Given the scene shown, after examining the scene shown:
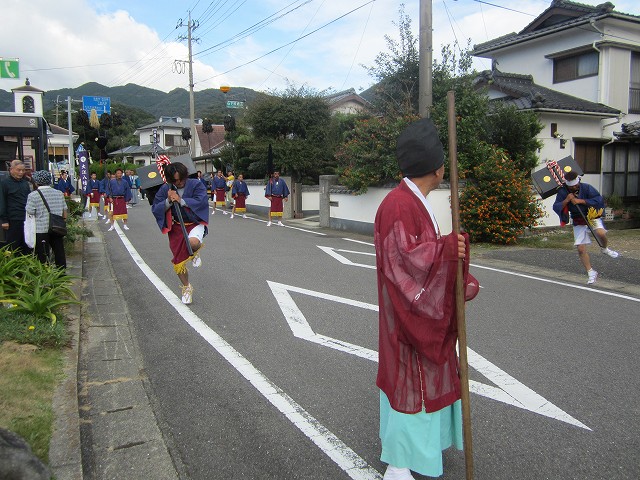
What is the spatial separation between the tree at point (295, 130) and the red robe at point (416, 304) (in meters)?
18.5

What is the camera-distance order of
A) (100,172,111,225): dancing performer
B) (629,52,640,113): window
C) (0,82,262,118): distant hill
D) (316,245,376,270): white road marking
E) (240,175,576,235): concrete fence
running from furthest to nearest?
(0,82,262,118): distant hill, (100,172,111,225): dancing performer, (629,52,640,113): window, (240,175,576,235): concrete fence, (316,245,376,270): white road marking

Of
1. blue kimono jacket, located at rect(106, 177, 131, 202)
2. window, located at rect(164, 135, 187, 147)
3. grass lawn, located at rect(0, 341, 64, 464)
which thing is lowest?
grass lawn, located at rect(0, 341, 64, 464)

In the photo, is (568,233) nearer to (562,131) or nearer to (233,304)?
(562,131)

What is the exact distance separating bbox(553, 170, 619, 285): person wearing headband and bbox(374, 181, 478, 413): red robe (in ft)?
21.0

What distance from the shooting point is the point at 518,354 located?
5.04 m

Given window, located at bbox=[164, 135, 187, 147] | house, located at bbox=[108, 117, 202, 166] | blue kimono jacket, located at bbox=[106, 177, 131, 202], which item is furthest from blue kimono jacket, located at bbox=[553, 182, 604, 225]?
window, located at bbox=[164, 135, 187, 147]

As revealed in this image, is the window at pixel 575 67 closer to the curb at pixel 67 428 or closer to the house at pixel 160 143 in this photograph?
the curb at pixel 67 428

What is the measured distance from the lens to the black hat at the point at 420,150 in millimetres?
2760

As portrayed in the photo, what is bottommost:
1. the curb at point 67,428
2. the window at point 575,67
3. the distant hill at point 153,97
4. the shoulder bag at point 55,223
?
the curb at point 67,428

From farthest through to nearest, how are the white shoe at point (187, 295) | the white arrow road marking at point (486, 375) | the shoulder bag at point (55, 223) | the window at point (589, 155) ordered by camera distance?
the window at point (589, 155) → the shoulder bag at point (55, 223) → the white shoe at point (187, 295) → the white arrow road marking at point (486, 375)

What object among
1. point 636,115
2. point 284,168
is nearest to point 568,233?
point 636,115

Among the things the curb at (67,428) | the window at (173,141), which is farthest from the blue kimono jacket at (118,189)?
the window at (173,141)

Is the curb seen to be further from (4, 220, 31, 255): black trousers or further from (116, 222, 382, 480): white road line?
(4, 220, 31, 255): black trousers

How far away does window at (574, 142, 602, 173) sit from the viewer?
54.3ft
